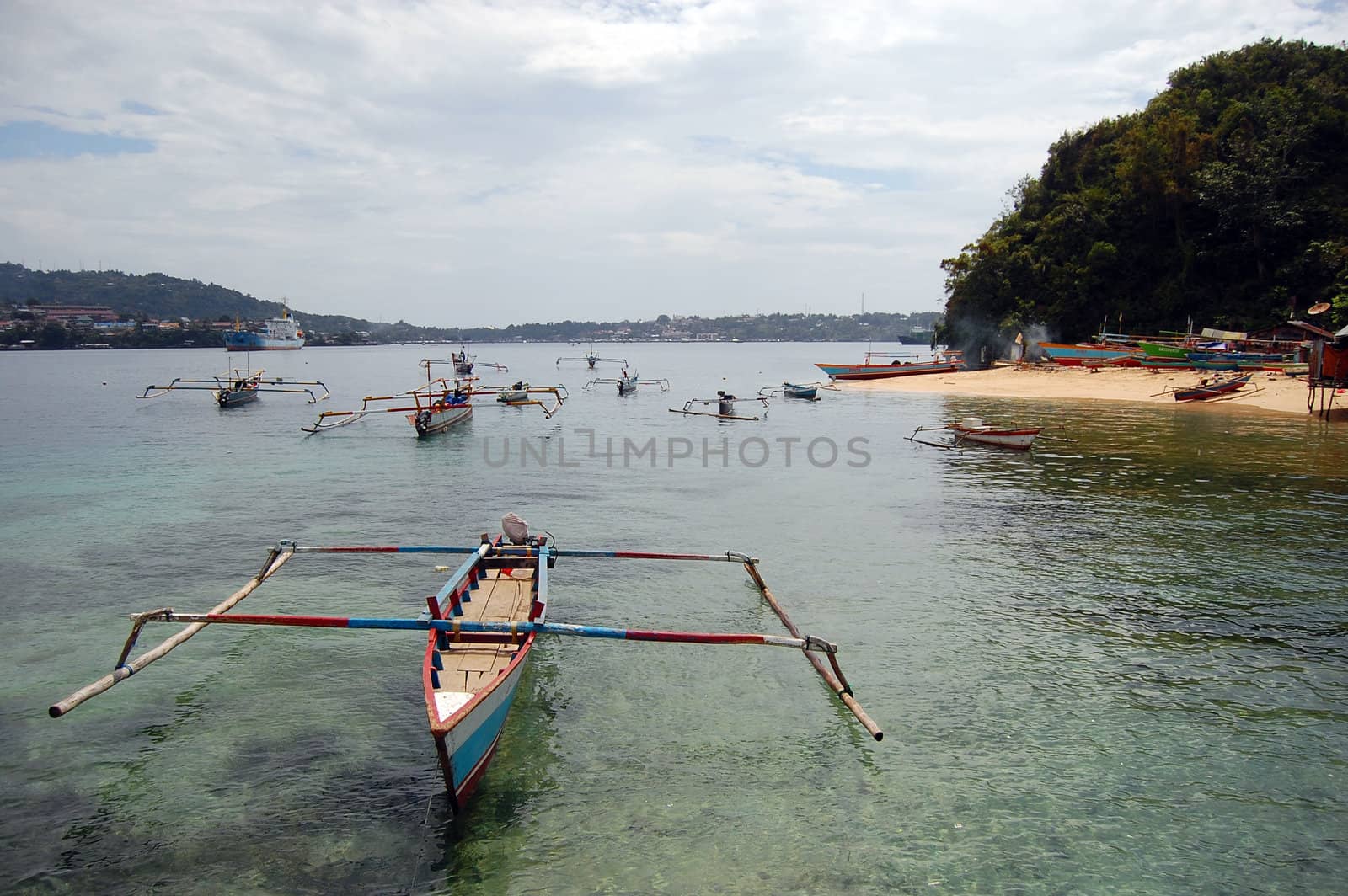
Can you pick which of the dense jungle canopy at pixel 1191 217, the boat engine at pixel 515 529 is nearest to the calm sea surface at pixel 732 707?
the boat engine at pixel 515 529

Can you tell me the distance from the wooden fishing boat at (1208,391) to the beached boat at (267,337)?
15586cm

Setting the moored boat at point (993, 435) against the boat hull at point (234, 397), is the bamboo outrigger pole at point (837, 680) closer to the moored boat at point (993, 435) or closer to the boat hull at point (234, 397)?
the moored boat at point (993, 435)

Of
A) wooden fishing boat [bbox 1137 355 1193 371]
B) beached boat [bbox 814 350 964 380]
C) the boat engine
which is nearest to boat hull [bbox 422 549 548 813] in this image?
the boat engine

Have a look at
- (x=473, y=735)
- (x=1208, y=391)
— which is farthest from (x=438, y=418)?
(x=1208, y=391)

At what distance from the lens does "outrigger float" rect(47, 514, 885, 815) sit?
296 inches

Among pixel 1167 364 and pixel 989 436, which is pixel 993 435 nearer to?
pixel 989 436

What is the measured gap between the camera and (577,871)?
719cm

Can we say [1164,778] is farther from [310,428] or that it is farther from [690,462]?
[310,428]

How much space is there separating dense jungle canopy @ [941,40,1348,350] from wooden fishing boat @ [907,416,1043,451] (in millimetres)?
29846

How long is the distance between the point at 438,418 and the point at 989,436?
2619cm

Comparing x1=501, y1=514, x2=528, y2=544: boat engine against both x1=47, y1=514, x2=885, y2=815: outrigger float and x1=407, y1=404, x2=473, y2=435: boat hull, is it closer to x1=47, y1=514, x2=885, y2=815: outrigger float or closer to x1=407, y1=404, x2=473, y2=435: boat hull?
x1=47, y1=514, x2=885, y2=815: outrigger float

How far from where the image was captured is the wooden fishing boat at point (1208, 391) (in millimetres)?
47562

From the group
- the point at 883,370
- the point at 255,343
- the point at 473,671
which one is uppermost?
the point at 255,343

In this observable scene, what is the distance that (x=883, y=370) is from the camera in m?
76.0
